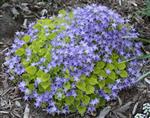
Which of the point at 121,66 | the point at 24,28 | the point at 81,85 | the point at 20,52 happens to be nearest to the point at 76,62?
the point at 81,85

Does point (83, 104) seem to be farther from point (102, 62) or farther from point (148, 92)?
point (148, 92)

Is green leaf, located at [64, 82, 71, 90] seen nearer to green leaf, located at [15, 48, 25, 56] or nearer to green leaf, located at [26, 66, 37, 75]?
green leaf, located at [26, 66, 37, 75]

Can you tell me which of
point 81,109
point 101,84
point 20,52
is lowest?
point 81,109

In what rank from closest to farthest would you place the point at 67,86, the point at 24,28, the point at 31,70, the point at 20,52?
the point at 67,86 < the point at 31,70 < the point at 20,52 < the point at 24,28

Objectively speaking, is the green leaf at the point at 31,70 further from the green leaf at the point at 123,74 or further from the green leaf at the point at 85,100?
the green leaf at the point at 123,74

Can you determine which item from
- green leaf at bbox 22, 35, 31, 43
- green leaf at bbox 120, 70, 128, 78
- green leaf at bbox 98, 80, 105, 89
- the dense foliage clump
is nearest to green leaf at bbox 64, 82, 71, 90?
the dense foliage clump

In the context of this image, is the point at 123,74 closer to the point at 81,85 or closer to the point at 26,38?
the point at 81,85
